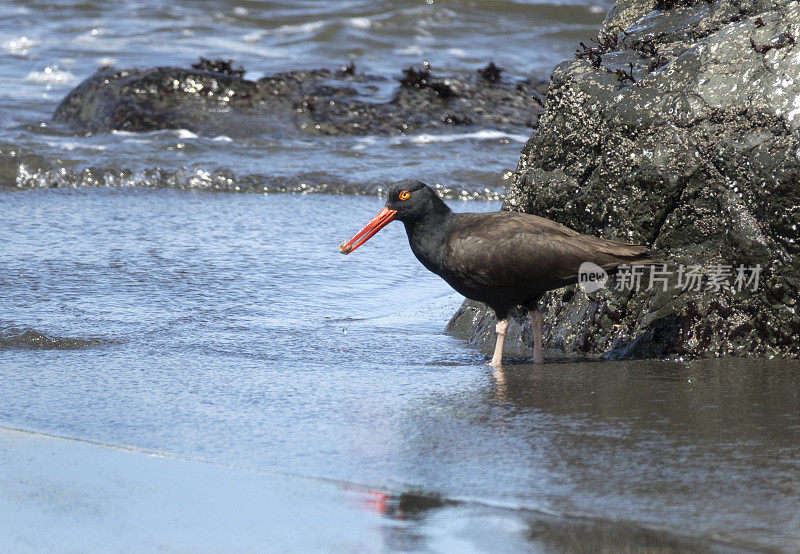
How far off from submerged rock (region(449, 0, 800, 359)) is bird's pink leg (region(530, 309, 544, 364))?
0.28 metres

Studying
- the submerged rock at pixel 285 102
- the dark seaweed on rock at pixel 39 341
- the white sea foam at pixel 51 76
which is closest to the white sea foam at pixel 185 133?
the submerged rock at pixel 285 102

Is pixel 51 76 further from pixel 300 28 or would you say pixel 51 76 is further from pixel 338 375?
pixel 338 375

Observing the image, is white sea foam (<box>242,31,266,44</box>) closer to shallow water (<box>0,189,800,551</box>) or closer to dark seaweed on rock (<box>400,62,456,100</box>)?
dark seaweed on rock (<box>400,62,456,100</box>)

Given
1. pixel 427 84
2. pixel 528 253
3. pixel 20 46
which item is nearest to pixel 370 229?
pixel 528 253

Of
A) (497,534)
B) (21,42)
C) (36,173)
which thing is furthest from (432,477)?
(21,42)

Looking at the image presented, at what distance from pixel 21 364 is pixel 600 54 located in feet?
10.9

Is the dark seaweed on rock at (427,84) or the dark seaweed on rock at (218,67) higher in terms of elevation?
the dark seaweed on rock at (218,67)

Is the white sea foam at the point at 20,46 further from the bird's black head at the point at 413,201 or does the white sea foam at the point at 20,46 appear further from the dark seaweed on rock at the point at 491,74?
the bird's black head at the point at 413,201

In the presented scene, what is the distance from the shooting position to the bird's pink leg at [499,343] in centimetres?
481

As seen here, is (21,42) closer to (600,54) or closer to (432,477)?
(600,54)

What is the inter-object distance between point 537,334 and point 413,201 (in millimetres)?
918

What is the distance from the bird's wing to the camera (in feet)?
15.3

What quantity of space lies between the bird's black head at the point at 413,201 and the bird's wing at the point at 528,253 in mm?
290

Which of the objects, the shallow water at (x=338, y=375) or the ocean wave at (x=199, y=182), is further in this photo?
the ocean wave at (x=199, y=182)
